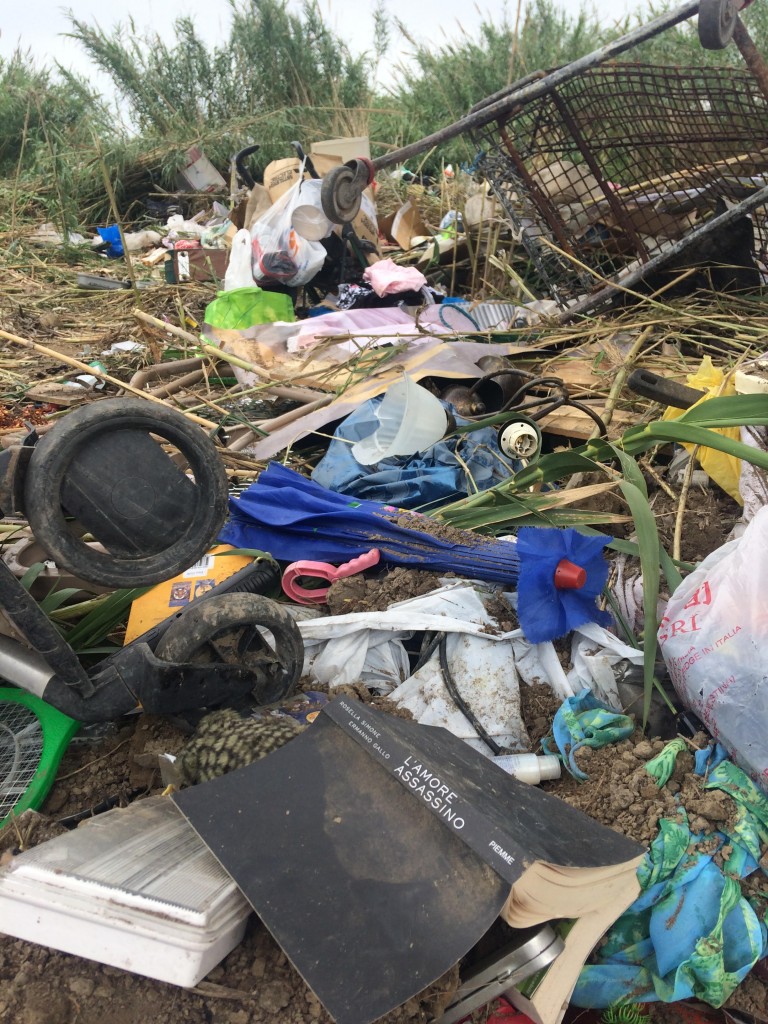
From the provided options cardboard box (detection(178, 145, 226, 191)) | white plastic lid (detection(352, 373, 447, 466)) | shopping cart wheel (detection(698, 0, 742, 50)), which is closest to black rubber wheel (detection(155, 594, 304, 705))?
white plastic lid (detection(352, 373, 447, 466))

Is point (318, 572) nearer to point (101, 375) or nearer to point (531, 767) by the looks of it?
point (531, 767)

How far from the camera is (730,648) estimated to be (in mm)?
1379

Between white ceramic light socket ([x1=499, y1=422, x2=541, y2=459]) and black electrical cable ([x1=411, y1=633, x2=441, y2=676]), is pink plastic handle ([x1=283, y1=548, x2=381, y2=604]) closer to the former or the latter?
black electrical cable ([x1=411, y1=633, x2=441, y2=676])

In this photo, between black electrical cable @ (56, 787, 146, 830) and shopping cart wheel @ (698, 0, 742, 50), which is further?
shopping cart wheel @ (698, 0, 742, 50)

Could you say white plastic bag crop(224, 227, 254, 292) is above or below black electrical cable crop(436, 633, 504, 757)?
above

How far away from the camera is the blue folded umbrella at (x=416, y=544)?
1604mm

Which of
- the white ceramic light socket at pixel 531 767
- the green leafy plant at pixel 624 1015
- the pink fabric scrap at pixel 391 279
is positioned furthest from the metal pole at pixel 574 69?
the green leafy plant at pixel 624 1015

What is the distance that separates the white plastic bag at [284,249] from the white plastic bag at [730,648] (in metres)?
2.96

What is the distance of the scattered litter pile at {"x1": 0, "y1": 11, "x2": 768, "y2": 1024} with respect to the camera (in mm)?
972

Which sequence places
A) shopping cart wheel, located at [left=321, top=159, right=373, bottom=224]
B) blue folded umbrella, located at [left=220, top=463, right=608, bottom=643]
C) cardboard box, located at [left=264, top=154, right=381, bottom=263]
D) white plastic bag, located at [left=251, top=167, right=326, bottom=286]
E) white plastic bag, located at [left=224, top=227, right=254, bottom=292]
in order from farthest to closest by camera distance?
cardboard box, located at [left=264, top=154, right=381, bottom=263] < white plastic bag, located at [left=224, top=227, right=254, bottom=292] < white plastic bag, located at [left=251, top=167, right=326, bottom=286] < shopping cart wheel, located at [left=321, top=159, right=373, bottom=224] < blue folded umbrella, located at [left=220, top=463, right=608, bottom=643]

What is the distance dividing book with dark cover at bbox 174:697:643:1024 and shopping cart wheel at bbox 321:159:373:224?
3175 millimetres

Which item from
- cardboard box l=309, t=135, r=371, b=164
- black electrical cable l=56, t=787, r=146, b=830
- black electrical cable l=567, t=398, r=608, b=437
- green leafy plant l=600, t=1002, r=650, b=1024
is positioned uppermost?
cardboard box l=309, t=135, r=371, b=164

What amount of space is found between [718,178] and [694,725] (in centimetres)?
270

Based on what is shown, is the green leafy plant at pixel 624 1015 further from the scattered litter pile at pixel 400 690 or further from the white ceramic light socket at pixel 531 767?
the white ceramic light socket at pixel 531 767
